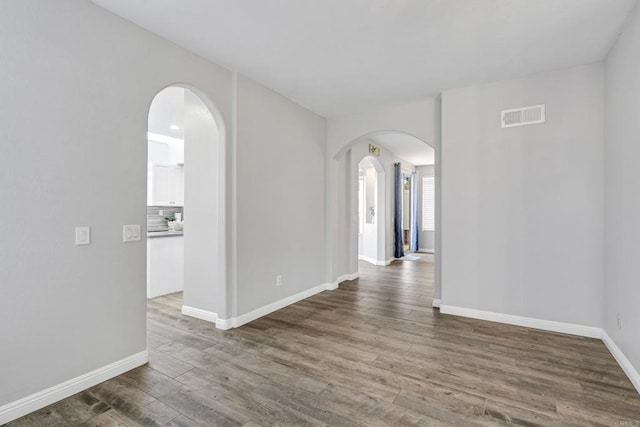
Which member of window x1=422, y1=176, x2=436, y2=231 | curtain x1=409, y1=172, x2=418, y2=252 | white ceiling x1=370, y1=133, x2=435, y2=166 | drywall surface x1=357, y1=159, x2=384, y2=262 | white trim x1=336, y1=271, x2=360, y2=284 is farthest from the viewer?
window x1=422, y1=176, x2=436, y2=231

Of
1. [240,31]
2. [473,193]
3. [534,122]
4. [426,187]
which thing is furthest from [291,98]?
[426,187]

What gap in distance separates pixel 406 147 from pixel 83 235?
6565 millimetres

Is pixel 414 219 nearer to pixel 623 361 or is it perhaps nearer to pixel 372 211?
pixel 372 211

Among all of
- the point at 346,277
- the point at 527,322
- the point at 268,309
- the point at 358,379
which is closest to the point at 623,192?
the point at 527,322

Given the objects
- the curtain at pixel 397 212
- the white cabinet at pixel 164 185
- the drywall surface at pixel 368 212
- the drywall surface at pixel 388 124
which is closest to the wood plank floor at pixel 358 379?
the drywall surface at pixel 388 124

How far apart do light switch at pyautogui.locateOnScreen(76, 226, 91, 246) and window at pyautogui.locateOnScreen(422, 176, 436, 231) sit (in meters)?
9.32

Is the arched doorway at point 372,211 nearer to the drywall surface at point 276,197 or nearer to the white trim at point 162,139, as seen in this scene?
the drywall surface at point 276,197

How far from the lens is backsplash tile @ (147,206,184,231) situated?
5903 mm

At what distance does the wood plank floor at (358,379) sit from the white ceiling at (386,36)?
275 centimetres

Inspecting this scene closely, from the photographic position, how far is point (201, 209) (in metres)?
3.64

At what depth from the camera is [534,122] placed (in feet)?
11.2

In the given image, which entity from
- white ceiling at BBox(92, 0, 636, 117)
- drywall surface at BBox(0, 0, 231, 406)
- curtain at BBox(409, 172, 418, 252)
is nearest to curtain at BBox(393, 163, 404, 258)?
curtain at BBox(409, 172, 418, 252)

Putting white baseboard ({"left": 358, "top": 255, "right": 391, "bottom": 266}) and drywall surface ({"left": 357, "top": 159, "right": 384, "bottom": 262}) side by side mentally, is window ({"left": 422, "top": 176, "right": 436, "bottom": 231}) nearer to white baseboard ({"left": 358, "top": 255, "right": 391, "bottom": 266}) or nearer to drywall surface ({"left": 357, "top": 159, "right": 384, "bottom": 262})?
drywall surface ({"left": 357, "top": 159, "right": 384, "bottom": 262})

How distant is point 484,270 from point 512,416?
198 cm
